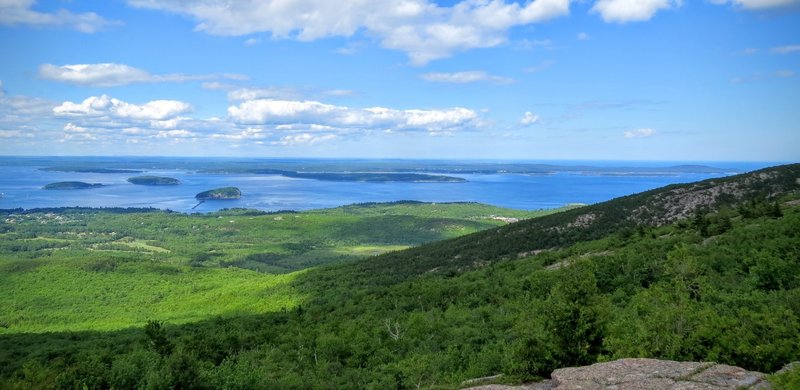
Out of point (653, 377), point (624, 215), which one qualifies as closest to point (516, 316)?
point (653, 377)

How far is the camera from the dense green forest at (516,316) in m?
26.6

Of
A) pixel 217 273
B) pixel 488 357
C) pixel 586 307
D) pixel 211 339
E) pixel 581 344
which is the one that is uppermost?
pixel 586 307

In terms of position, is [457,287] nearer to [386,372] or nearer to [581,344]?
[386,372]

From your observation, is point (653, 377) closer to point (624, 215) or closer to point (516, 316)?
point (516, 316)

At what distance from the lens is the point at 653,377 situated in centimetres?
1989

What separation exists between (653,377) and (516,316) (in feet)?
105

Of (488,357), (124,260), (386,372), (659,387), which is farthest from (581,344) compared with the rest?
(124,260)

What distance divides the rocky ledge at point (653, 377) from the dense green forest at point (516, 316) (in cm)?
254

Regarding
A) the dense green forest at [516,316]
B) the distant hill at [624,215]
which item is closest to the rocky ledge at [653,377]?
the dense green forest at [516,316]

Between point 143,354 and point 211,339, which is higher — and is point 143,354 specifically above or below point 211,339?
above

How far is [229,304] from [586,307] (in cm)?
9947

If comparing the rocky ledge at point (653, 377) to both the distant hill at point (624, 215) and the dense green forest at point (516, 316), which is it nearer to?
the dense green forest at point (516, 316)

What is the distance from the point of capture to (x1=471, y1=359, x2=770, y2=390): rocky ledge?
61.1ft

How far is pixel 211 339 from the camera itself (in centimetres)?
6353
